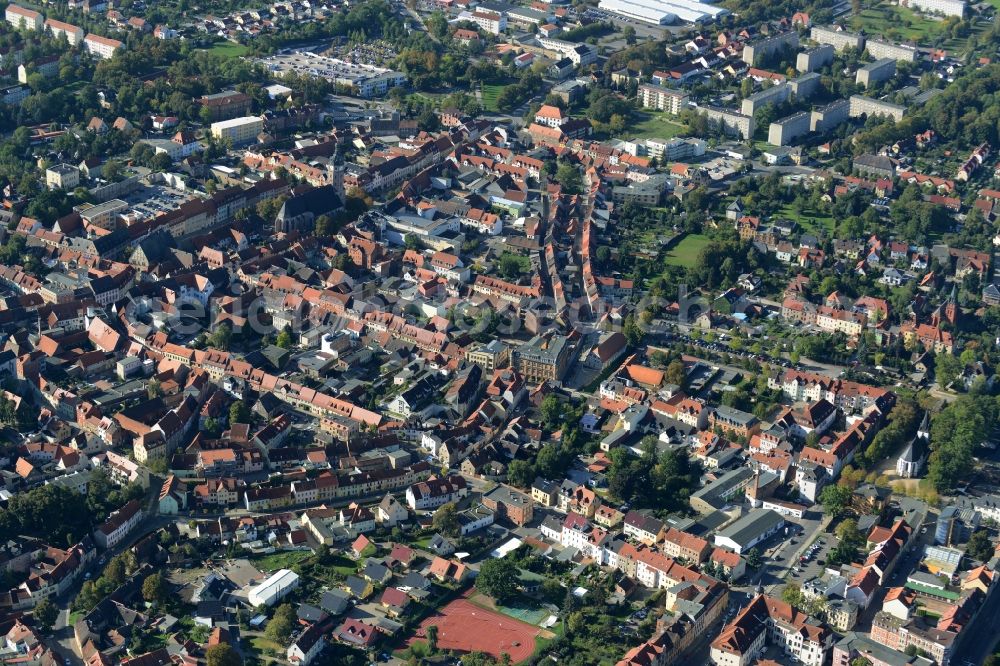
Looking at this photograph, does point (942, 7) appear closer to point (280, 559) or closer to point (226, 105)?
point (226, 105)

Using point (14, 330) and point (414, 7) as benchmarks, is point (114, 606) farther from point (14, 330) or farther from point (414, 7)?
point (414, 7)

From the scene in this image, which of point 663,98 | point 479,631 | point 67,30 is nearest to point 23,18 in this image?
point 67,30

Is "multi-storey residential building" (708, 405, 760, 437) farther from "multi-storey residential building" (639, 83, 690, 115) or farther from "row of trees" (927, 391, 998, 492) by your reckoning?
"multi-storey residential building" (639, 83, 690, 115)

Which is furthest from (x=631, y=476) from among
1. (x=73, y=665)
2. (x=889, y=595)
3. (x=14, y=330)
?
(x=14, y=330)

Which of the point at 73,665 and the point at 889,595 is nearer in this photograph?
the point at 73,665

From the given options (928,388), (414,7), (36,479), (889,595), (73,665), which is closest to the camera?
(73,665)

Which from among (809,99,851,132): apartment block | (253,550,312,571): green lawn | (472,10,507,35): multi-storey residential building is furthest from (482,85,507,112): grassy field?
(253,550,312,571): green lawn
